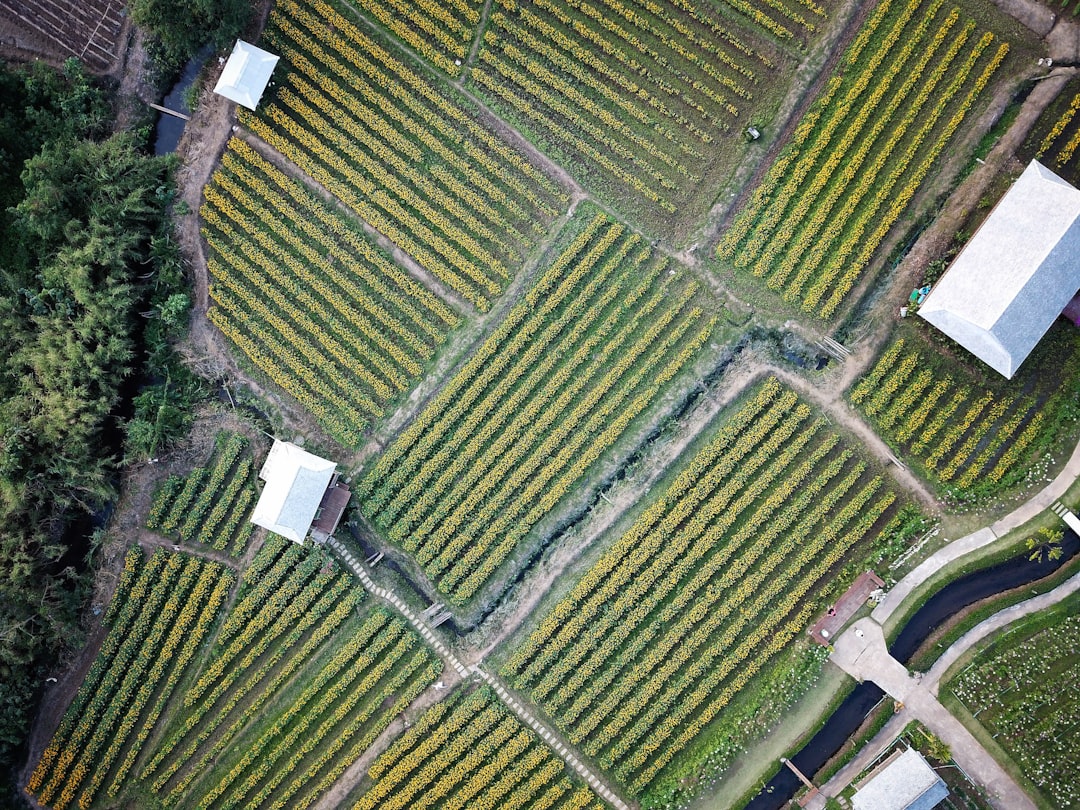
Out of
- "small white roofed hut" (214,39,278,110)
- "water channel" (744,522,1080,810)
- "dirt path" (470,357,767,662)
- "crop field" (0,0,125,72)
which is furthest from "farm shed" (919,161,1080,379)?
"crop field" (0,0,125,72)

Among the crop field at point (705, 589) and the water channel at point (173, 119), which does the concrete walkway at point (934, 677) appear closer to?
the crop field at point (705, 589)

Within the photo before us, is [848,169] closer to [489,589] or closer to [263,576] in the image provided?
[489,589]

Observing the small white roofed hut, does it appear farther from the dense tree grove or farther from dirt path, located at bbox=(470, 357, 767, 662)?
dirt path, located at bbox=(470, 357, 767, 662)

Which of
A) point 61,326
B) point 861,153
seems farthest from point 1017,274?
point 61,326

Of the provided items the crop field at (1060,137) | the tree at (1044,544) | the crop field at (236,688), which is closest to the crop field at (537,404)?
the crop field at (236,688)

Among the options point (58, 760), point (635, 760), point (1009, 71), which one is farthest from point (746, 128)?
point (58, 760)
